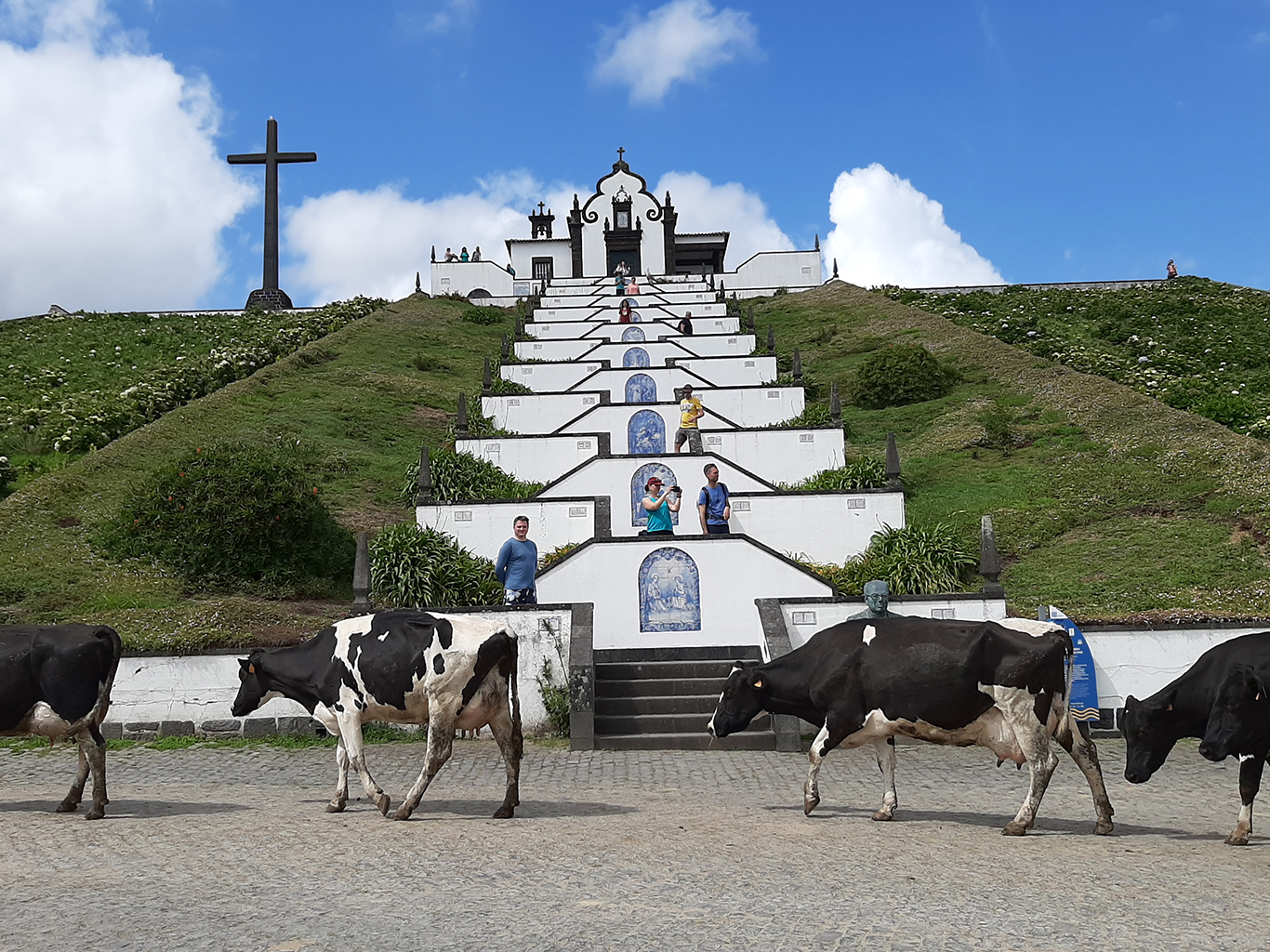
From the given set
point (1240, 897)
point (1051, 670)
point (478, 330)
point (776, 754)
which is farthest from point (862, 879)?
point (478, 330)

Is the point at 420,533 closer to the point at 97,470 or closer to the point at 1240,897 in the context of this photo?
the point at 97,470

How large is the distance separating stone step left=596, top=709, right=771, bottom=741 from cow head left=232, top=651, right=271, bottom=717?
5065mm

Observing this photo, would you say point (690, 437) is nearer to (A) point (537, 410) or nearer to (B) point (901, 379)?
(A) point (537, 410)

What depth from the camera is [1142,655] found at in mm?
14742

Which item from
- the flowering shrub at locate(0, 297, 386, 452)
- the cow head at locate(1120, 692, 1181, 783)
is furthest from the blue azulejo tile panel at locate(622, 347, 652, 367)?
the cow head at locate(1120, 692, 1181, 783)

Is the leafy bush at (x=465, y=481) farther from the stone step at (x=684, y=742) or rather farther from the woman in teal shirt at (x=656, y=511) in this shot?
the stone step at (x=684, y=742)

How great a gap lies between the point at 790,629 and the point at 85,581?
448 inches

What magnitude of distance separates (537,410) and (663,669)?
54.1 feet

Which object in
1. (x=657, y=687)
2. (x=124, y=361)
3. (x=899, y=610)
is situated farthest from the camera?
(x=124, y=361)

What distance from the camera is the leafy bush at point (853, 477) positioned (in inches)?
970

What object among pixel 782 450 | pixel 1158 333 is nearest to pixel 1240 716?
pixel 782 450

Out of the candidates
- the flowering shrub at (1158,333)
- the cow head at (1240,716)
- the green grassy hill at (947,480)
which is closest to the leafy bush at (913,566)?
the green grassy hill at (947,480)

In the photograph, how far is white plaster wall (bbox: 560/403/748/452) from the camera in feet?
93.6

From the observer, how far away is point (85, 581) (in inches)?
714
